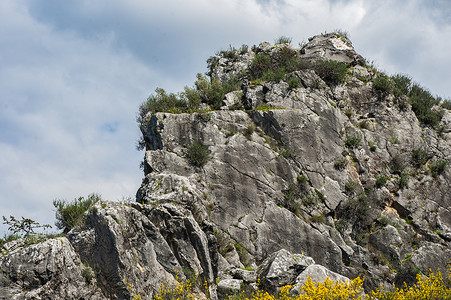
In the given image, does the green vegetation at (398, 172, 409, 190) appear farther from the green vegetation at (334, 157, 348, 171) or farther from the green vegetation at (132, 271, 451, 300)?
the green vegetation at (132, 271, 451, 300)

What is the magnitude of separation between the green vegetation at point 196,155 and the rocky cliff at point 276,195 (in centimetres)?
6

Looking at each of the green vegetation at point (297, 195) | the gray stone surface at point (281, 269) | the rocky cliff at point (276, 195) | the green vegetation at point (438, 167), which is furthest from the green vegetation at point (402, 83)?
the gray stone surface at point (281, 269)

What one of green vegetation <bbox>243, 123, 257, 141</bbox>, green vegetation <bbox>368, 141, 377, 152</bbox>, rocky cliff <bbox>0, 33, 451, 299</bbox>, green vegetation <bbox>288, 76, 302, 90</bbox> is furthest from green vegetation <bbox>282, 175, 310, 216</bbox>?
green vegetation <bbox>288, 76, 302, 90</bbox>

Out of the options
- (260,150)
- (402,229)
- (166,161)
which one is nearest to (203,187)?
(166,161)

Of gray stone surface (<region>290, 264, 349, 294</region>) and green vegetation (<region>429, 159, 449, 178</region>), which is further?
green vegetation (<region>429, 159, 449, 178</region>)

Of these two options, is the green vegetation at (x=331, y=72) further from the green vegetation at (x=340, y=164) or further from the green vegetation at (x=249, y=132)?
the green vegetation at (x=249, y=132)

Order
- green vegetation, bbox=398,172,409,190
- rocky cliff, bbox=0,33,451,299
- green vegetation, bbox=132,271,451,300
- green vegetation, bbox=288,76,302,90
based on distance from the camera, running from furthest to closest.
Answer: green vegetation, bbox=288,76,302,90, green vegetation, bbox=398,172,409,190, rocky cliff, bbox=0,33,451,299, green vegetation, bbox=132,271,451,300

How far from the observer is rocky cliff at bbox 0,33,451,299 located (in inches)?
571

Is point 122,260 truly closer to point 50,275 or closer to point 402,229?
point 50,275

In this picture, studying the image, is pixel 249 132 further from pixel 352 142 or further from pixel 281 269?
pixel 281 269

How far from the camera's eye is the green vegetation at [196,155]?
2134 cm

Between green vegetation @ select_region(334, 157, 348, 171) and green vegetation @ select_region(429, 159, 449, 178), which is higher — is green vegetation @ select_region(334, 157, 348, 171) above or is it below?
above

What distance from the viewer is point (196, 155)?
70.3 ft

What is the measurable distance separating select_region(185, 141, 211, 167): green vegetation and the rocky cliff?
0.06m
